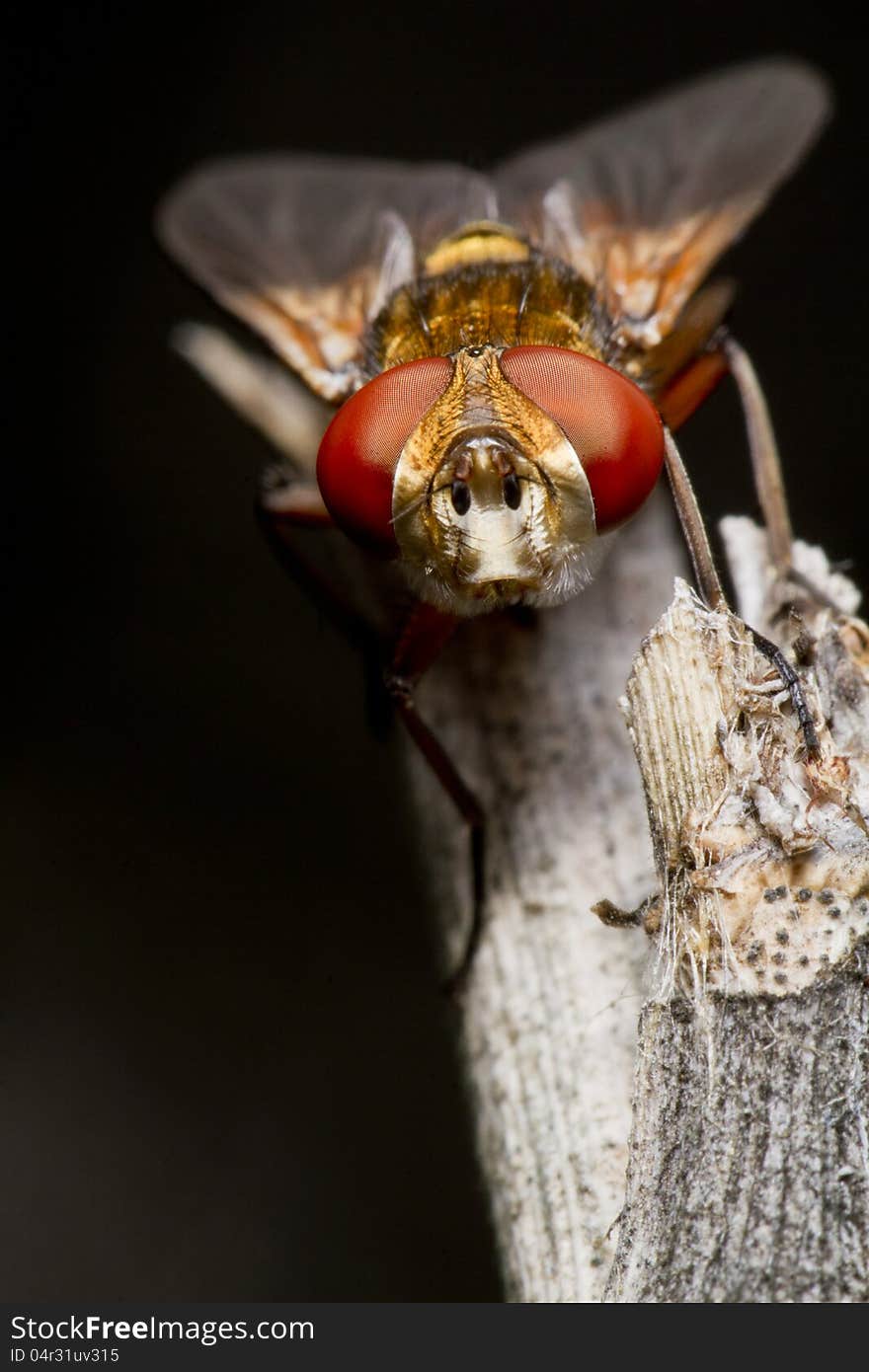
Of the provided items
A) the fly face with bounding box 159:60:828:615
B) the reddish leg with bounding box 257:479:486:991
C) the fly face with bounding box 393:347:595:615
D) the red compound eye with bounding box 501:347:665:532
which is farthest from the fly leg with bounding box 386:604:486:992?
the red compound eye with bounding box 501:347:665:532

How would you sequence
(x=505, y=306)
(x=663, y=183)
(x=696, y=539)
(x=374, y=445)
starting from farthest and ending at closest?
(x=663, y=183)
(x=505, y=306)
(x=696, y=539)
(x=374, y=445)

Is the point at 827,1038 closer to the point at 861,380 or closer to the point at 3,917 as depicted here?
the point at 3,917

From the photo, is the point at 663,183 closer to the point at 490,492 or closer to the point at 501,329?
the point at 501,329

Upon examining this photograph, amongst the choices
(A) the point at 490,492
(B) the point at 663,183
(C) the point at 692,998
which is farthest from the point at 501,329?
(C) the point at 692,998

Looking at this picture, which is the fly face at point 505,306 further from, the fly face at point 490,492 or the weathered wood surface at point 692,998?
the weathered wood surface at point 692,998

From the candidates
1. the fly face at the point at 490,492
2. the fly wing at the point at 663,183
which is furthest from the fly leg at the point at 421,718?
the fly wing at the point at 663,183

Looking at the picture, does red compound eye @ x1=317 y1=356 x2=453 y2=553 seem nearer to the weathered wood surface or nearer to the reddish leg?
the reddish leg
